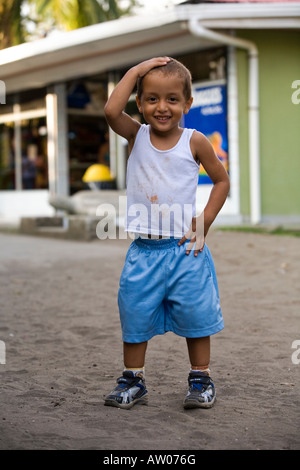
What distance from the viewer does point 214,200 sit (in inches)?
115

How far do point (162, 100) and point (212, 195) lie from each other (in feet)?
1.60

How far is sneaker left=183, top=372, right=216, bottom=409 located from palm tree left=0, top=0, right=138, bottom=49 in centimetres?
1625

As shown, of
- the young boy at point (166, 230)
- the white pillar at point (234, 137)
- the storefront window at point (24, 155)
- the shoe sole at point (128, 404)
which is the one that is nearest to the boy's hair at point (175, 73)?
the young boy at point (166, 230)

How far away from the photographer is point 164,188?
2.90 meters

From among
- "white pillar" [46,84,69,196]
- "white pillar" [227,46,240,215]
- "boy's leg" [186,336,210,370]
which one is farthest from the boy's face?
"white pillar" [46,84,69,196]

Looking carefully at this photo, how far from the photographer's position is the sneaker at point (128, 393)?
2.90 m

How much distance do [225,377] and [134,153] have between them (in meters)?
1.29

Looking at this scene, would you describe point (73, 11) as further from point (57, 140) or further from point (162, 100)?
point (162, 100)

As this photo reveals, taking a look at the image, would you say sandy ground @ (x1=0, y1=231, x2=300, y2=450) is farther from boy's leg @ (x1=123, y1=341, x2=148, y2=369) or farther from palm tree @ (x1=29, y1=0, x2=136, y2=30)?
palm tree @ (x1=29, y1=0, x2=136, y2=30)

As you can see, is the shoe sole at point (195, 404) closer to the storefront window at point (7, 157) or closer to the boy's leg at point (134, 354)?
the boy's leg at point (134, 354)

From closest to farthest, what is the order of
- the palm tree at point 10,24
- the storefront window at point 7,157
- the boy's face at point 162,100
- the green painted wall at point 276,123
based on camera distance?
1. the boy's face at point 162,100
2. the green painted wall at point 276,123
3. the storefront window at point 7,157
4. the palm tree at point 10,24

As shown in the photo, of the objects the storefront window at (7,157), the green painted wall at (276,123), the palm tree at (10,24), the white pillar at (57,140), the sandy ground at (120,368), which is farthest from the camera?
the palm tree at (10,24)

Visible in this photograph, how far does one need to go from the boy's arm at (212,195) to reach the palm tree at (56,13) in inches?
626

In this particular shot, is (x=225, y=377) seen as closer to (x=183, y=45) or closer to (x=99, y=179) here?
(x=183, y=45)
